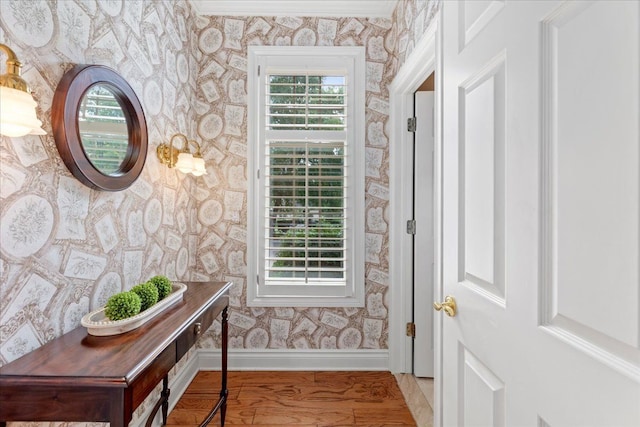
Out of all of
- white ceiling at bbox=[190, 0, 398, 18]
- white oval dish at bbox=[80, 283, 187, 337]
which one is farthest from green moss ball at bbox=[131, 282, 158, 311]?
white ceiling at bbox=[190, 0, 398, 18]

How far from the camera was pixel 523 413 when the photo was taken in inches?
28.8

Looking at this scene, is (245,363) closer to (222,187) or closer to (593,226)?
(222,187)

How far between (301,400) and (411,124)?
2.01m

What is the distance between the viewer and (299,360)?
8.11 ft

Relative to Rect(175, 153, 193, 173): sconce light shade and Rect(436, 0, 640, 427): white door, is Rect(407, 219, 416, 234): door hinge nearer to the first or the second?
Rect(436, 0, 640, 427): white door

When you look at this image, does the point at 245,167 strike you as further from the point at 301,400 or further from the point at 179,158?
the point at 301,400

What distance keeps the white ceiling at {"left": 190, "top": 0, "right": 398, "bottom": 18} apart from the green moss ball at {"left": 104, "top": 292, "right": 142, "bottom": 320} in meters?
2.17

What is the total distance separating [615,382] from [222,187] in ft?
7.68

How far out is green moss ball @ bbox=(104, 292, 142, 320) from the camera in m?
1.19

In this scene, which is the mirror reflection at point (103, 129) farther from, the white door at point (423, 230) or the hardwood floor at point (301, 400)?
the white door at point (423, 230)

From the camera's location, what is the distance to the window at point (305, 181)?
246cm

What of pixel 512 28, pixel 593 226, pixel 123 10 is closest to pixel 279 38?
pixel 123 10

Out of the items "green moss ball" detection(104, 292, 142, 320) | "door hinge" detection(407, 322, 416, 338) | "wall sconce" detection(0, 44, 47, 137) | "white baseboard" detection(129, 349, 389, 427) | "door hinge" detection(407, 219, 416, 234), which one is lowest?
"white baseboard" detection(129, 349, 389, 427)

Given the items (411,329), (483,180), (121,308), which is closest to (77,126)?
(121,308)
